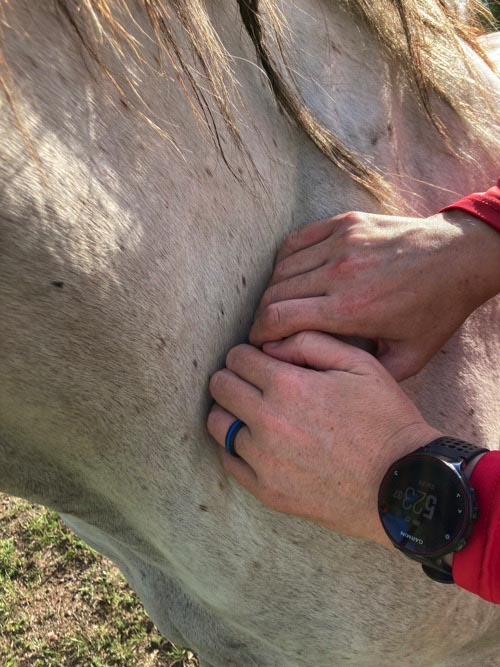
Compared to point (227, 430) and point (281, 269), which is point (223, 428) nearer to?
point (227, 430)

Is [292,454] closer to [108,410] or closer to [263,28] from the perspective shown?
[108,410]

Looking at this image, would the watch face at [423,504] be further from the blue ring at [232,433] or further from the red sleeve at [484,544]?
the blue ring at [232,433]

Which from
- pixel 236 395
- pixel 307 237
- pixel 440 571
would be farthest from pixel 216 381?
pixel 440 571

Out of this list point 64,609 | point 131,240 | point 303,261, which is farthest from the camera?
point 64,609

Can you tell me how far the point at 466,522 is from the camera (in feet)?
2.74

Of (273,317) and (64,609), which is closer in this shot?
(273,317)

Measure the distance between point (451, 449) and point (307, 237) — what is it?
37 centimetres

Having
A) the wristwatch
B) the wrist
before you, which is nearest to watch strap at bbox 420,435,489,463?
the wristwatch

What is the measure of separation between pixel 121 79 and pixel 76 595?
A: 7.39 ft

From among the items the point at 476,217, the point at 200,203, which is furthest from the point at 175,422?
the point at 476,217

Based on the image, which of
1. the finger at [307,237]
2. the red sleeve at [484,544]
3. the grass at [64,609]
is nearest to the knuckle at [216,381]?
the finger at [307,237]

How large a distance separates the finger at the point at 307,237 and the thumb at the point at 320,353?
0.15 m

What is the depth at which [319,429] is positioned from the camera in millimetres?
890

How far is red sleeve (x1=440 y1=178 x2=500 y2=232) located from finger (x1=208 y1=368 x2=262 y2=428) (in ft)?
1.39
